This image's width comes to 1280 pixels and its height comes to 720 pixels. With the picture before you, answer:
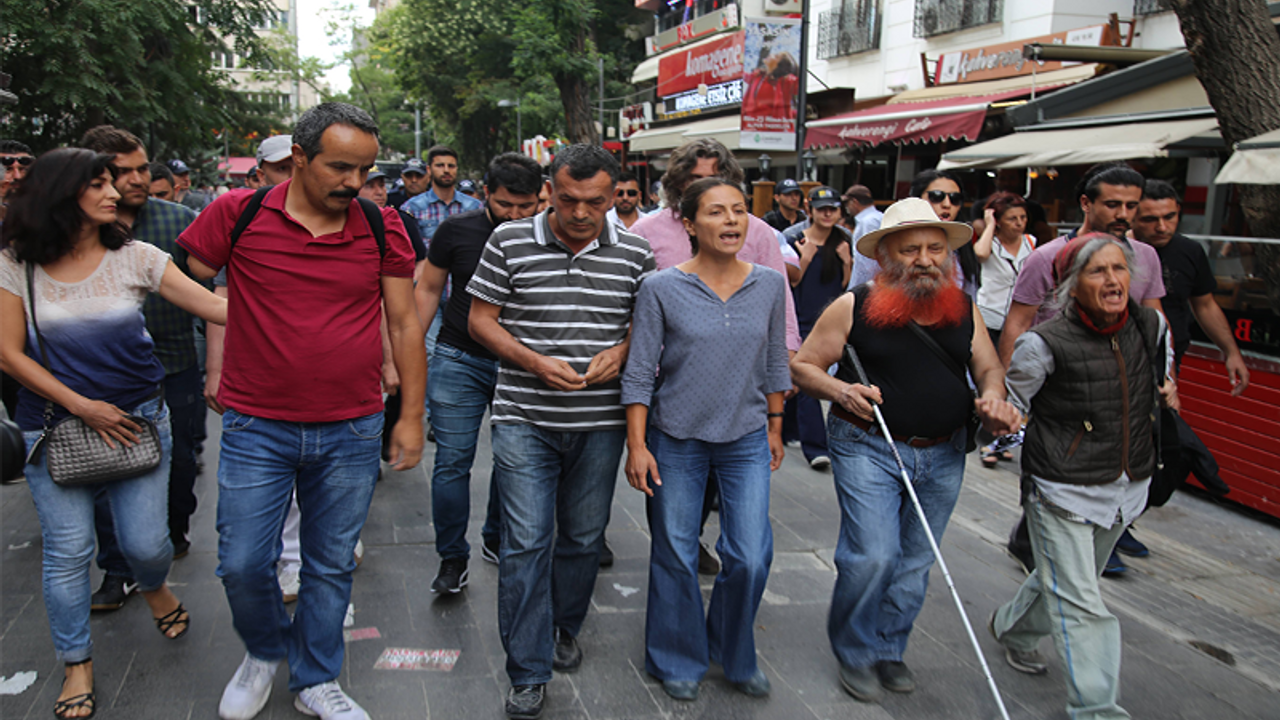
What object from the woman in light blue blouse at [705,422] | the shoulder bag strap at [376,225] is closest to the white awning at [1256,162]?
the woman in light blue blouse at [705,422]

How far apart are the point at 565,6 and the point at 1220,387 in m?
24.4

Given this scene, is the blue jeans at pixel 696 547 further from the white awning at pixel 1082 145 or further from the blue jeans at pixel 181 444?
the white awning at pixel 1082 145

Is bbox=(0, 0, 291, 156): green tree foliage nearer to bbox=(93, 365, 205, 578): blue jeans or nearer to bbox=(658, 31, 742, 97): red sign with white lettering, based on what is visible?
bbox=(93, 365, 205, 578): blue jeans

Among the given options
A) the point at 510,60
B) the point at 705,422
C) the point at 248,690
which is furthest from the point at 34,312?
the point at 510,60

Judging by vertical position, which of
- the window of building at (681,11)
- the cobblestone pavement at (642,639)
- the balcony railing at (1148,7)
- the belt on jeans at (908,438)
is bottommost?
the cobblestone pavement at (642,639)

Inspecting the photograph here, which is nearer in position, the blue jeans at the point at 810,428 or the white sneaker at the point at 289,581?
the white sneaker at the point at 289,581

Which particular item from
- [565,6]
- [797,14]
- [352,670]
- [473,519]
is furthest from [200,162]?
[352,670]

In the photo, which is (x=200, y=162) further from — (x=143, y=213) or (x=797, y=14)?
(x=143, y=213)

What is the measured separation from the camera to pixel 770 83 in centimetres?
1574

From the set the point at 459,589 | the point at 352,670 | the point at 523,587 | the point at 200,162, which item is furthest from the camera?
the point at 200,162

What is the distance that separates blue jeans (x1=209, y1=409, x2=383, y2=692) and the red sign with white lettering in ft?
77.9

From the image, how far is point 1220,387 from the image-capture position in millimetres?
5938

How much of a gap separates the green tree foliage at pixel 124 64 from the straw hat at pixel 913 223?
1217 cm

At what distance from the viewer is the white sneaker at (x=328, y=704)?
3002mm
